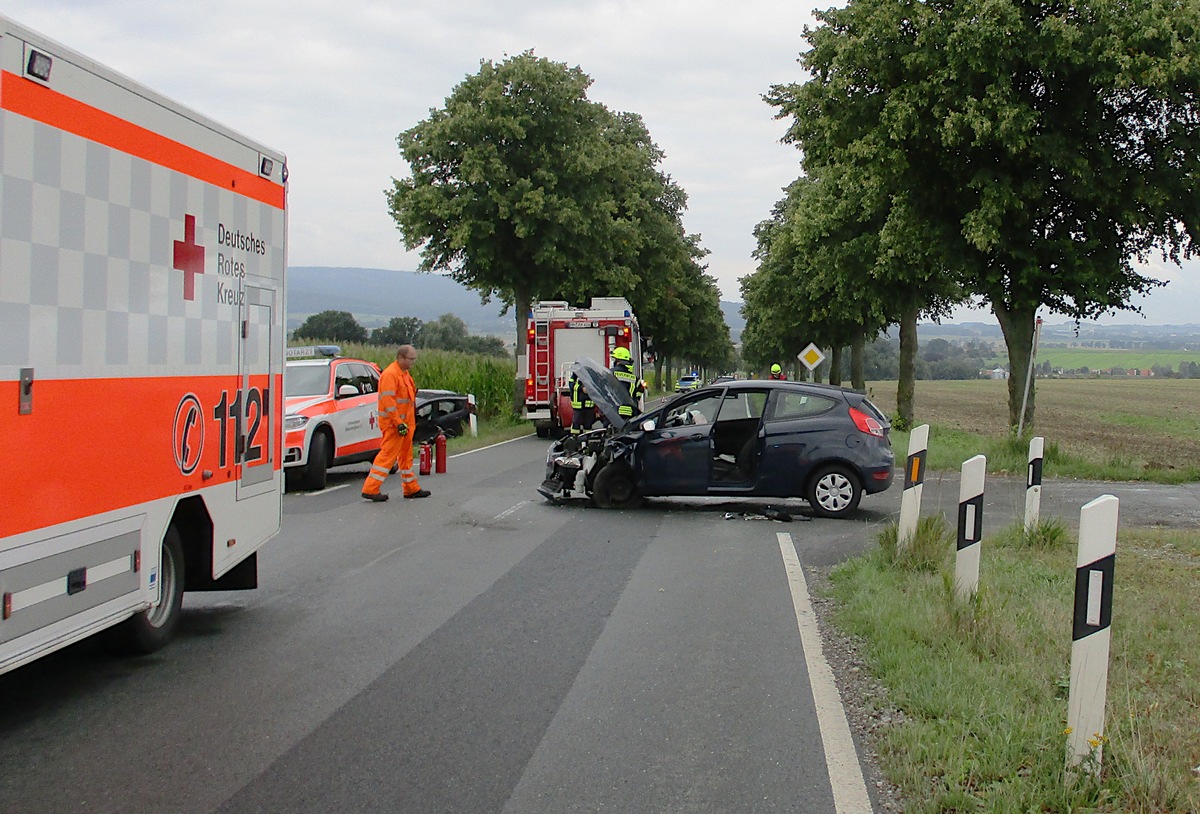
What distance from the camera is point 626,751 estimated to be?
5.00 m

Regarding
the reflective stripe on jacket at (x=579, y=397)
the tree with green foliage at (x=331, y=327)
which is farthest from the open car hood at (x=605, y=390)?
the tree with green foliage at (x=331, y=327)

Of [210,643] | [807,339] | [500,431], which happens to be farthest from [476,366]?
[210,643]

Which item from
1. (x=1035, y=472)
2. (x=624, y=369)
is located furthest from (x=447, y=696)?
(x=624, y=369)

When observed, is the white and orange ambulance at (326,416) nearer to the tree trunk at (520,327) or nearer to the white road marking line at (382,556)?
the white road marking line at (382,556)

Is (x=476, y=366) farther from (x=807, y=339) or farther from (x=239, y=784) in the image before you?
(x=239, y=784)

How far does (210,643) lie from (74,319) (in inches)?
103

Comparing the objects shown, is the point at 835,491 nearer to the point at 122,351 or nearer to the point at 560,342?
the point at 122,351

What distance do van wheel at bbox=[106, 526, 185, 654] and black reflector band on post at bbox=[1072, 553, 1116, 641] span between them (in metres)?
4.64

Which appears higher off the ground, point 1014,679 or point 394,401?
point 394,401

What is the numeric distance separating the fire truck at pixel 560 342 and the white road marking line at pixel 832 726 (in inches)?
740

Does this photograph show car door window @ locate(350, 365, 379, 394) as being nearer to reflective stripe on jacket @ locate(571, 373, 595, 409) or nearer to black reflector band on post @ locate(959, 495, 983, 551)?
reflective stripe on jacket @ locate(571, 373, 595, 409)

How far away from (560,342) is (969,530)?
2036cm

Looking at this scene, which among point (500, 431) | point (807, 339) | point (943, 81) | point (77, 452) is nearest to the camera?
point (77, 452)

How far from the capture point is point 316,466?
15.5 meters
